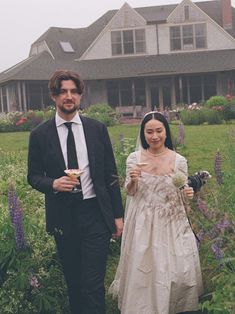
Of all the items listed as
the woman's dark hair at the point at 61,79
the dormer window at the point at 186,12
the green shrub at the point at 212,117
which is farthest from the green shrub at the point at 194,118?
the dormer window at the point at 186,12

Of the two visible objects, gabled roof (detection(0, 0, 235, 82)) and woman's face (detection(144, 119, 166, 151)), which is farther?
gabled roof (detection(0, 0, 235, 82))

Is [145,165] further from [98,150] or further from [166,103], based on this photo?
[166,103]

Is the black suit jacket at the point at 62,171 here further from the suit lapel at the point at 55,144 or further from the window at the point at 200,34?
the window at the point at 200,34

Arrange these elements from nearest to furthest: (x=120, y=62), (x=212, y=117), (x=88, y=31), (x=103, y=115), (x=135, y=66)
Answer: (x=212, y=117), (x=103, y=115), (x=135, y=66), (x=120, y=62), (x=88, y=31)

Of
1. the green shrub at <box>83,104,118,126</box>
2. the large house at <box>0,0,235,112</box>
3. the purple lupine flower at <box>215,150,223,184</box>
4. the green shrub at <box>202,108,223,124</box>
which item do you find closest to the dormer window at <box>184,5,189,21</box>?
the large house at <box>0,0,235,112</box>

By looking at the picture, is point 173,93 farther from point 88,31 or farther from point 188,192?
point 188,192

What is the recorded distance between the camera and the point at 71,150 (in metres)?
4.34

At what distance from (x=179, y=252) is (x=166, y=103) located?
2996 cm

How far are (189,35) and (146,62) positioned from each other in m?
3.04

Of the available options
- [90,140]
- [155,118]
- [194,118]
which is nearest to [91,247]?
[90,140]

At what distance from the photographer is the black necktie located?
14.1 ft

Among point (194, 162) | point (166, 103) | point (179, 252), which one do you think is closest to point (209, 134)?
point (194, 162)

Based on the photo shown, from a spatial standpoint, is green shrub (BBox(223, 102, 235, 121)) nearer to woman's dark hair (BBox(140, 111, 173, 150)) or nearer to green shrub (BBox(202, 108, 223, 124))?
green shrub (BBox(202, 108, 223, 124))

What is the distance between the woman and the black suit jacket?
17 cm
